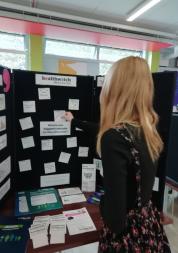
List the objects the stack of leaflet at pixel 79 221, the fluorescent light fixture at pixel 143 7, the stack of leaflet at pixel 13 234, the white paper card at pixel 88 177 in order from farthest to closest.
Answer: the fluorescent light fixture at pixel 143 7, the white paper card at pixel 88 177, the stack of leaflet at pixel 79 221, the stack of leaflet at pixel 13 234

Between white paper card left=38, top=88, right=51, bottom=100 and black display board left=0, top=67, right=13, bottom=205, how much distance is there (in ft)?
0.63

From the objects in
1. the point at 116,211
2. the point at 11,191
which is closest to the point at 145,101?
the point at 116,211

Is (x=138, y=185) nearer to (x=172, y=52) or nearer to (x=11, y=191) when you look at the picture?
(x=11, y=191)

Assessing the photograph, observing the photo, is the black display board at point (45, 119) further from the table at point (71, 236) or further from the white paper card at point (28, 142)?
the table at point (71, 236)

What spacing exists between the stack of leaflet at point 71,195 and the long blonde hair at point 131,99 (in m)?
0.79

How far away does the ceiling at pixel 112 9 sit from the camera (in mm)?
4227

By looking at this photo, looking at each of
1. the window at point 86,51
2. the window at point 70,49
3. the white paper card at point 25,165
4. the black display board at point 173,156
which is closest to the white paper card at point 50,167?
the white paper card at point 25,165

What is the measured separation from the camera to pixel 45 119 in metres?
1.52

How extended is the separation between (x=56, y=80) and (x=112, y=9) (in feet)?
12.6

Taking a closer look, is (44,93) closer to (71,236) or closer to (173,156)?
(71,236)

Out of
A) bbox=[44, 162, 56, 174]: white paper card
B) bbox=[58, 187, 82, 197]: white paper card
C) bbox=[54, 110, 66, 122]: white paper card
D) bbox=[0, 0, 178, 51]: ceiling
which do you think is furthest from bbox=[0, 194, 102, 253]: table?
bbox=[0, 0, 178, 51]: ceiling

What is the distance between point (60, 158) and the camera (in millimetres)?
1611

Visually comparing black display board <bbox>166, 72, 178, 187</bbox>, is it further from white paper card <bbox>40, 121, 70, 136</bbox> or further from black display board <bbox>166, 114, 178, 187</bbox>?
white paper card <bbox>40, 121, 70, 136</bbox>

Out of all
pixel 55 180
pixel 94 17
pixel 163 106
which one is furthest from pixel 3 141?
pixel 94 17
